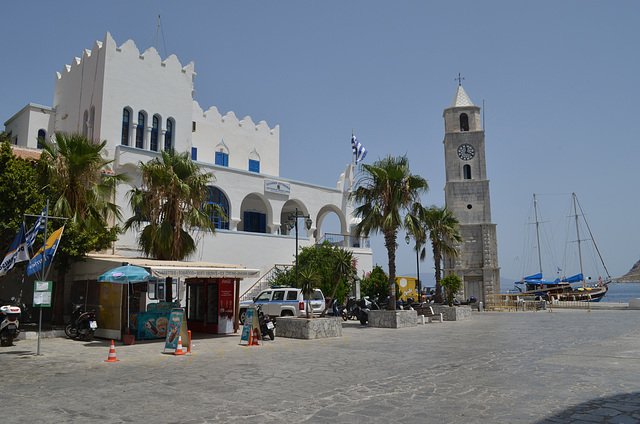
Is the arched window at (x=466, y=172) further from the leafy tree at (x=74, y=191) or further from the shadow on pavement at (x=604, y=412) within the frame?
the shadow on pavement at (x=604, y=412)

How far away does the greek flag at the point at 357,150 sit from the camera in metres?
40.7

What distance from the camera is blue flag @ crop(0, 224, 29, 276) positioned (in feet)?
45.1

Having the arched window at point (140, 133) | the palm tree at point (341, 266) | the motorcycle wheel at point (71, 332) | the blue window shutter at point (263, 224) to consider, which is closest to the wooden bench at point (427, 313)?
Answer: the palm tree at point (341, 266)

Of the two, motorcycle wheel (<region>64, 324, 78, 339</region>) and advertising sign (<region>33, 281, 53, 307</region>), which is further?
motorcycle wheel (<region>64, 324, 78, 339</region>)

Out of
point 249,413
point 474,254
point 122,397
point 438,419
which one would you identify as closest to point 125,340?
point 122,397

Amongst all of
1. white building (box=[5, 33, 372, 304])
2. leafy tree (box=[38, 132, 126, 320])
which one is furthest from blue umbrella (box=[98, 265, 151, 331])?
white building (box=[5, 33, 372, 304])

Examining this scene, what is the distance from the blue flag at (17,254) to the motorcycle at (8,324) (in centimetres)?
115

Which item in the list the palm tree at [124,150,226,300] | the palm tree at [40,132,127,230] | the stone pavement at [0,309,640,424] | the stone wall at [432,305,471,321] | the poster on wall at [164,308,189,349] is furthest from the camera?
the stone wall at [432,305,471,321]

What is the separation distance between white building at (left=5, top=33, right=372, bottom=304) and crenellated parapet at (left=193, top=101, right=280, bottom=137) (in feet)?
0.25

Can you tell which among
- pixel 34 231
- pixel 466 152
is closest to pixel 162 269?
pixel 34 231

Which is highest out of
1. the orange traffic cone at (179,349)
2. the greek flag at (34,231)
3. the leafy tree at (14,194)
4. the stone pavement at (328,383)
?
the leafy tree at (14,194)

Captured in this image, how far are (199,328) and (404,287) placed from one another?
→ 65.1 feet

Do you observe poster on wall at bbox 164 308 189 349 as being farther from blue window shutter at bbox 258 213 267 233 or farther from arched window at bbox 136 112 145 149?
blue window shutter at bbox 258 213 267 233

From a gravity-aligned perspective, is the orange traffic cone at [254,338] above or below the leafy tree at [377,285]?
below
